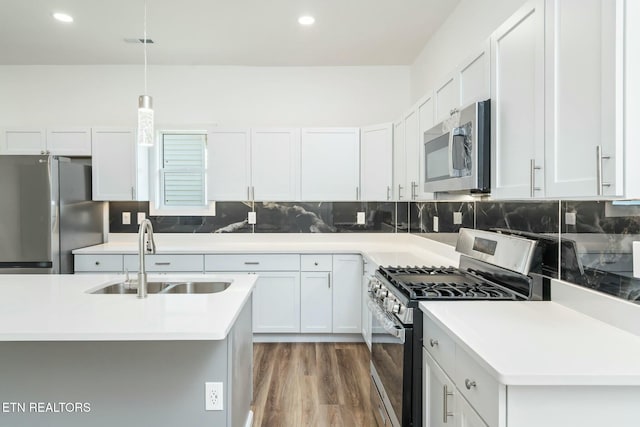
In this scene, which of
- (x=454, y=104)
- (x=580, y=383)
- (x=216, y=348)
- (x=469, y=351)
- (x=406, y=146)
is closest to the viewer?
(x=580, y=383)

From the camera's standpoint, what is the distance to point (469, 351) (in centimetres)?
128

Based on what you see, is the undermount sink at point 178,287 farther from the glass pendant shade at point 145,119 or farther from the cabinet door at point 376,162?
the cabinet door at point 376,162

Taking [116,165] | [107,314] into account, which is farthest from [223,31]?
[107,314]

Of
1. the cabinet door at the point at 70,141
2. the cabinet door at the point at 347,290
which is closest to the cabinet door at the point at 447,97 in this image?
the cabinet door at the point at 347,290

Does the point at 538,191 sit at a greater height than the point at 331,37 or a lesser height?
lesser

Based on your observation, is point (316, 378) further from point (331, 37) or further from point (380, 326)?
point (331, 37)

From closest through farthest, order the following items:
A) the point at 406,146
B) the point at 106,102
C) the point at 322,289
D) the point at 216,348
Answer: the point at 216,348, the point at 406,146, the point at 322,289, the point at 106,102

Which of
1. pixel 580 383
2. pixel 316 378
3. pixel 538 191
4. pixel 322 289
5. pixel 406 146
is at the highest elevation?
pixel 406 146

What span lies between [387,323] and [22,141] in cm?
393

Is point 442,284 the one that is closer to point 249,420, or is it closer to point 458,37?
point 249,420

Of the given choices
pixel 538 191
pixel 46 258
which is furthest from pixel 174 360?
pixel 46 258

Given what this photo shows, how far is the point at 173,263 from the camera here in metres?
3.77

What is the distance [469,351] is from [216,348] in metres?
1.02

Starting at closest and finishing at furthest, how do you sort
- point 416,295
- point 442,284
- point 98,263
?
1. point 416,295
2. point 442,284
3. point 98,263
